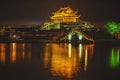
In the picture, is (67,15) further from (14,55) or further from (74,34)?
(14,55)

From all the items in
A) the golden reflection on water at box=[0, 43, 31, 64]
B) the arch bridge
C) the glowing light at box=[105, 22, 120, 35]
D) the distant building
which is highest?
the distant building

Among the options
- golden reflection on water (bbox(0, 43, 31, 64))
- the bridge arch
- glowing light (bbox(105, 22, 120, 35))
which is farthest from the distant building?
golden reflection on water (bbox(0, 43, 31, 64))


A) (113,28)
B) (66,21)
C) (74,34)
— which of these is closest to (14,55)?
(74,34)

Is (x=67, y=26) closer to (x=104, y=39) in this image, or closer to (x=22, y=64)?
(x=104, y=39)

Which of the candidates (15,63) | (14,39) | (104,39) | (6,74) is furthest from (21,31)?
(6,74)

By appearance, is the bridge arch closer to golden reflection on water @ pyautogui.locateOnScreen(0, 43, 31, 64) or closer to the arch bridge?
the arch bridge

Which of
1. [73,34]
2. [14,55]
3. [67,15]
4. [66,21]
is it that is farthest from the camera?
[67,15]

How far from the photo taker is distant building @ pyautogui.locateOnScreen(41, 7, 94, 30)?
57812 millimetres

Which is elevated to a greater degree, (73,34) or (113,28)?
(113,28)

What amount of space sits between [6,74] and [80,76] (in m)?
3.16

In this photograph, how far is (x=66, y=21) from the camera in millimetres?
59688

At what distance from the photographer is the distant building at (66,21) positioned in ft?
190

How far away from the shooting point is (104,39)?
2024 inches

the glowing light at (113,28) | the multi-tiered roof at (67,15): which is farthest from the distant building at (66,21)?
the glowing light at (113,28)
